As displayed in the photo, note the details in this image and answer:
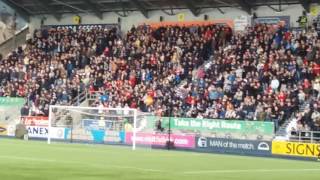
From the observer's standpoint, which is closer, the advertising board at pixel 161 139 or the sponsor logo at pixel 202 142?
the sponsor logo at pixel 202 142

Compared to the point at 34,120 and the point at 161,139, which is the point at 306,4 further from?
the point at 34,120

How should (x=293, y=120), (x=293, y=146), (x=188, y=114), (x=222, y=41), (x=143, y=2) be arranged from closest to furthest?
(x=293, y=146), (x=293, y=120), (x=188, y=114), (x=222, y=41), (x=143, y=2)

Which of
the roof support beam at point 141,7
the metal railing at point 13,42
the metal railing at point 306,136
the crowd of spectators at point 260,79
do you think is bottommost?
the metal railing at point 306,136

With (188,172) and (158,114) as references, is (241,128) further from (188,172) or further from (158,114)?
(188,172)

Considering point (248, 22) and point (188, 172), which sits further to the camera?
point (248, 22)

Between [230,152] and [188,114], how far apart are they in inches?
191

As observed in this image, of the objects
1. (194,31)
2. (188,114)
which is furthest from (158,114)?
(194,31)

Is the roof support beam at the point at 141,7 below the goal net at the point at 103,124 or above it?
above

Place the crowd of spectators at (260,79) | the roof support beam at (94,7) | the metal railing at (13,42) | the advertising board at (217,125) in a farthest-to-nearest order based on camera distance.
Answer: the metal railing at (13,42), the roof support beam at (94,7), the crowd of spectators at (260,79), the advertising board at (217,125)

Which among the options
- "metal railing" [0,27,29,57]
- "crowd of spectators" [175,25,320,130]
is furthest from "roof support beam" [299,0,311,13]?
"metal railing" [0,27,29,57]

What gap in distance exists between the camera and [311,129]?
29.6 metres

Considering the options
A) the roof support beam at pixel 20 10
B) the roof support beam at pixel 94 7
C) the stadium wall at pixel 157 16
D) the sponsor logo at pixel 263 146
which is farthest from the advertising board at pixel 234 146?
the roof support beam at pixel 20 10

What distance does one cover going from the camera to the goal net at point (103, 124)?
32719mm

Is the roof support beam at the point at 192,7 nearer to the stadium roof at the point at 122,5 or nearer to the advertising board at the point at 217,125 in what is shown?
the stadium roof at the point at 122,5
